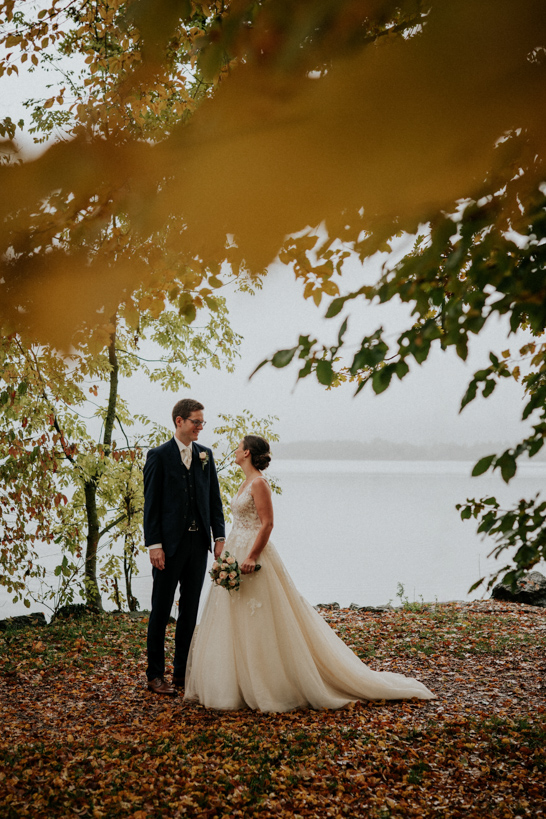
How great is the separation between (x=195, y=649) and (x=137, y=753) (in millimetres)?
1000

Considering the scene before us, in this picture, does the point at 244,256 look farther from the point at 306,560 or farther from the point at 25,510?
the point at 306,560

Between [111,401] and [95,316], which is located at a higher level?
[111,401]

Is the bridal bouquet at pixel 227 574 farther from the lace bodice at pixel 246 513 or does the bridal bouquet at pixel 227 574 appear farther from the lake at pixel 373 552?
the lake at pixel 373 552

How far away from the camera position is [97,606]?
7.85m

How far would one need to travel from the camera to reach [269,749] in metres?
3.40

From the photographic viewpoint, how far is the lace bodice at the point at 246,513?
4.45m

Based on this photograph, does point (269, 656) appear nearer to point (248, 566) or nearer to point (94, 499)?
point (248, 566)

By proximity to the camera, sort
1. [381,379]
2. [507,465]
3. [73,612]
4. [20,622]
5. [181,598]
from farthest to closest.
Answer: [73,612], [20,622], [181,598], [507,465], [381,379]

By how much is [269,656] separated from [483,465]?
2659 millimetres

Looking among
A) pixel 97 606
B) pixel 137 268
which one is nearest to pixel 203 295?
pixel 137 268

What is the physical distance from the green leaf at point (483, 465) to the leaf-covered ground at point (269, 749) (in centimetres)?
178

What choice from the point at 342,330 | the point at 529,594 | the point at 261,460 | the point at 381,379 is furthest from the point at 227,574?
the point at 529,594

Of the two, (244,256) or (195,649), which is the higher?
(244,256)

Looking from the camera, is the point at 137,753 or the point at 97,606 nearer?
the point at 137,753
